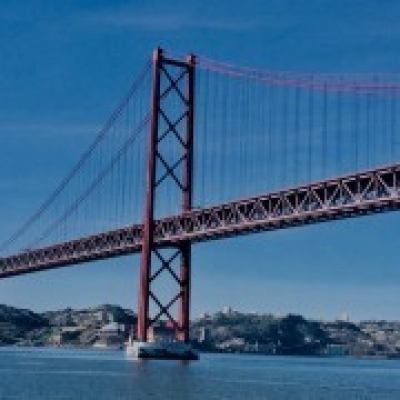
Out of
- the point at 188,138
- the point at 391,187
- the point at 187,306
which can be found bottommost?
the point at 187,306

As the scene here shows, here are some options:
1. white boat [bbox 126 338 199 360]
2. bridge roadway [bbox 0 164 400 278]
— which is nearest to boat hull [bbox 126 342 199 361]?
white boat [bbox 126 338 199 360]

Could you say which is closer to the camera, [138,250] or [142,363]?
[142,363]

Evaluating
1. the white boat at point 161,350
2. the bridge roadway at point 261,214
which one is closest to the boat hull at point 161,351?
the white boat at point 161,350

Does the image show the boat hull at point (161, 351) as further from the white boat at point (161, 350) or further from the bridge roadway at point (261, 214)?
the bridge roadway at point (261, 214)

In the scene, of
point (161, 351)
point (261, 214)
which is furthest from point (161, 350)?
point (261, 214)

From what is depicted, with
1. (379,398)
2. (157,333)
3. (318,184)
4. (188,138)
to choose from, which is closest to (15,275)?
(157,333)

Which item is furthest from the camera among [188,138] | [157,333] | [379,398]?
[157,333]

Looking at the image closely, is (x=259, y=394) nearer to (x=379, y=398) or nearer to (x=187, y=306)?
(x=379, y=398)
